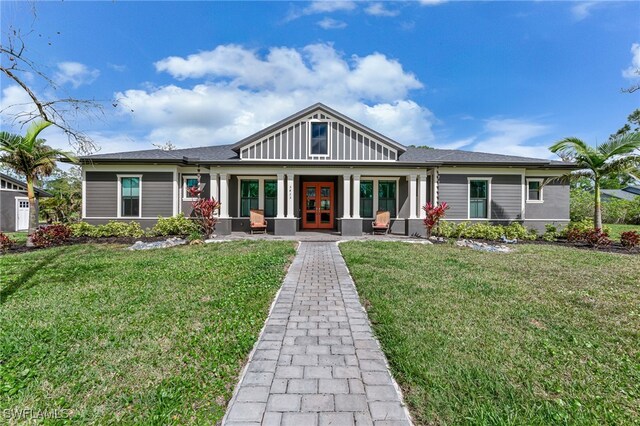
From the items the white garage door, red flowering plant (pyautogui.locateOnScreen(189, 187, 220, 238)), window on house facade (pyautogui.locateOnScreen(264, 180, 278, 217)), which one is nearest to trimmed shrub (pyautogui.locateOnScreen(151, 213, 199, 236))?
red flowering plant (pyautogui.locateOnScreen(189, 187, 220, 238))

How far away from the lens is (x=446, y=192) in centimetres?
1384

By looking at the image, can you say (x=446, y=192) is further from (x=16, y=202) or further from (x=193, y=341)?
(x=16, y=202)

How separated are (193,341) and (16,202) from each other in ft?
73.8

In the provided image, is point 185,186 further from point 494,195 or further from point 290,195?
point 494,195

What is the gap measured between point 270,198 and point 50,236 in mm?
8527

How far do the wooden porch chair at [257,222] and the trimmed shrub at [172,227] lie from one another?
2519mm

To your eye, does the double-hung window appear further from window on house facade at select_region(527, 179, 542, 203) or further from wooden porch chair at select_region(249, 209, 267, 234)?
window on house facade at select_region(527, 179, 542, 203)

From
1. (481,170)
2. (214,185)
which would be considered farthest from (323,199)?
(481,170)

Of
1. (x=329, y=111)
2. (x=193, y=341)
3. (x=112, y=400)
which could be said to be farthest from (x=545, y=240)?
(x=112, y=400)

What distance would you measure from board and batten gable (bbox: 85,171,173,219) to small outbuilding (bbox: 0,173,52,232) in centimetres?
779

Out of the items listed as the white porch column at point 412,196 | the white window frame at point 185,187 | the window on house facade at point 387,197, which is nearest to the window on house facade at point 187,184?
the white window frame at point 185,187

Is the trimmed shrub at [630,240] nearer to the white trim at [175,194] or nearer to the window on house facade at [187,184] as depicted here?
the window on house facade at [187,184]

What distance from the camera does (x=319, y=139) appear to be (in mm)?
13094

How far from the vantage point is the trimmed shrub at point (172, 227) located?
39.9 ft
